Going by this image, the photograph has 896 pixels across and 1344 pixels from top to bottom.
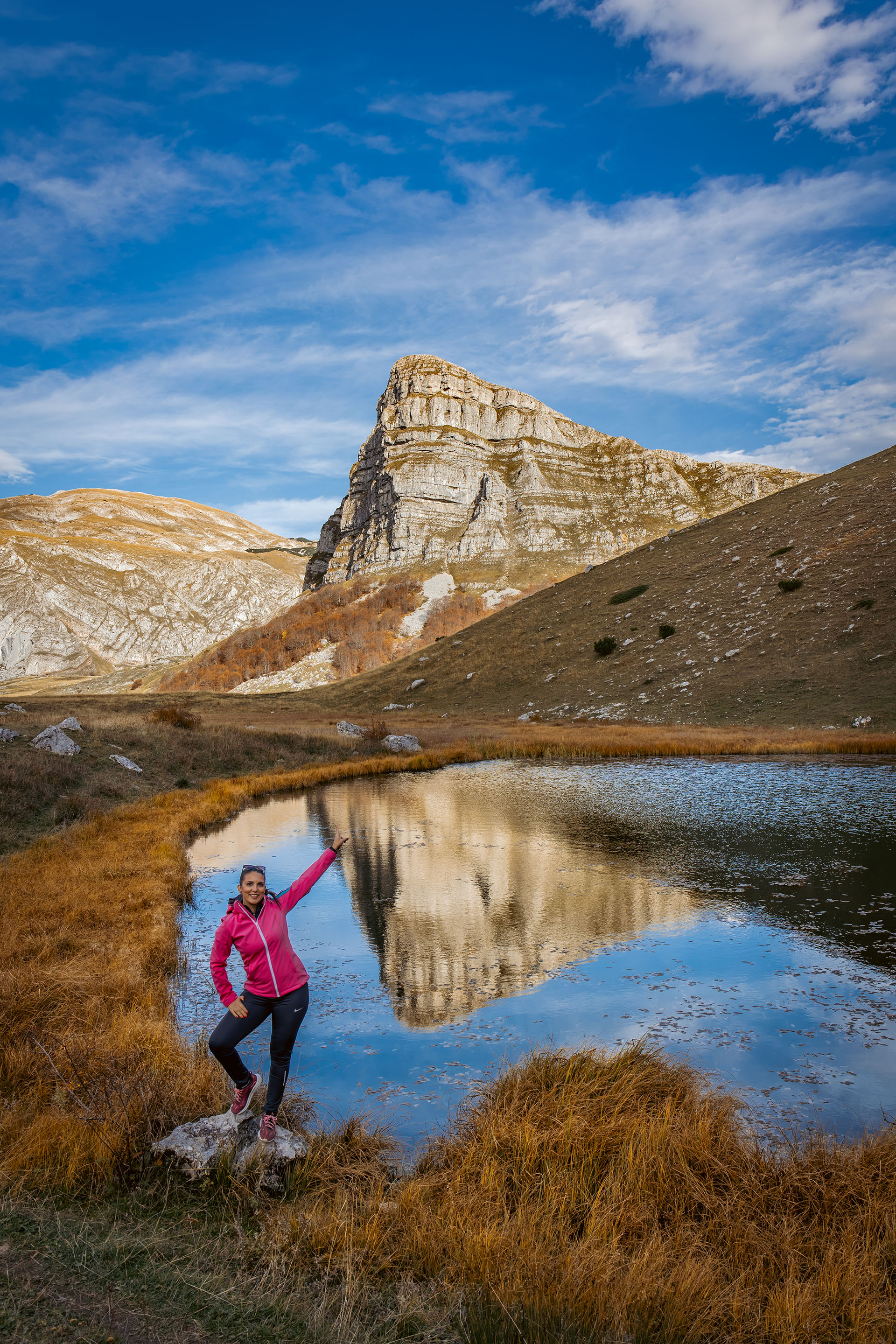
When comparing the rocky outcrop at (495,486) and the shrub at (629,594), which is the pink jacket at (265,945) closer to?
the shrub at (629,594)

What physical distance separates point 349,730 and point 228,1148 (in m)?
41.1

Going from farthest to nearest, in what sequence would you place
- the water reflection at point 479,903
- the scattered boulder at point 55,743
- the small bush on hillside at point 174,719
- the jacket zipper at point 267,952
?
the small bush on hillside at point 174,719
the scattered boulder at point 55,743
the water reflection at point 479,903
the jacket zipper at point 267,952

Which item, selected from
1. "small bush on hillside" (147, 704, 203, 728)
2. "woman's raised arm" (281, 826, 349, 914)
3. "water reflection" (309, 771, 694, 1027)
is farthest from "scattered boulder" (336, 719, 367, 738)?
"woman's raised arm" (281, 826, 349, 914)

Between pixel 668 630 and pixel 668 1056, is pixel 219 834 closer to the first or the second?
pixel 668 1056

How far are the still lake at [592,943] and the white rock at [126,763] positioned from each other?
7.32m

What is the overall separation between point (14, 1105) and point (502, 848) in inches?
550

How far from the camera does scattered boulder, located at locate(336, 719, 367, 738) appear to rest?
4562 centimetres

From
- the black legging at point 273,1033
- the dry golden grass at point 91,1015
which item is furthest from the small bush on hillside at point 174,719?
the black legging at point 273,1033

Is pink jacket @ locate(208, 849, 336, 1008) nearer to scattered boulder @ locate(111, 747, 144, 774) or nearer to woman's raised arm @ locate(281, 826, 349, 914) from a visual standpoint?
woman's raised arm @ locate(281, 826, 349, 914)

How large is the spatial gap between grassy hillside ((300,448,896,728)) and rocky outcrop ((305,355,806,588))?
64474 millimetres

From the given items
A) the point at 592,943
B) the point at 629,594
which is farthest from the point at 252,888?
the point at 629,594

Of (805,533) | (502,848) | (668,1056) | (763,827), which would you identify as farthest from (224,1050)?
(805,533)

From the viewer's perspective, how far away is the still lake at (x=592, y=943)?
8.17 meters

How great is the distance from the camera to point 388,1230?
5180 millimetres
